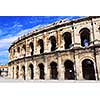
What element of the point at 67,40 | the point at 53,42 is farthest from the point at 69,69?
the point at 53,42

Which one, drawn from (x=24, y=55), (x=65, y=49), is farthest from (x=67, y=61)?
(x=24, y=55)

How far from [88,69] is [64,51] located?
211 cm

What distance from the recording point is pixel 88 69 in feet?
44.9

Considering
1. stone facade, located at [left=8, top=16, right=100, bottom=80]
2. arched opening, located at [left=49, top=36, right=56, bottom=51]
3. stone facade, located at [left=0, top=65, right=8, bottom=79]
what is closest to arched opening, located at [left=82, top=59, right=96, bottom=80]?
stone facade, located at [left=8, top=16, right=100, bottom=80]

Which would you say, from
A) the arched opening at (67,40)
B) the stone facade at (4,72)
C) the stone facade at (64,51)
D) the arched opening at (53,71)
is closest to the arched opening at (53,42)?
the stone facade at (64,51)

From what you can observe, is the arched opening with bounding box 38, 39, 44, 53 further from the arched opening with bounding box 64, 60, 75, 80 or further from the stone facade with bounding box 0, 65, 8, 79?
the stone facade with bounding box 0, 65, 8, 79

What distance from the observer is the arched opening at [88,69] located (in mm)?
13109

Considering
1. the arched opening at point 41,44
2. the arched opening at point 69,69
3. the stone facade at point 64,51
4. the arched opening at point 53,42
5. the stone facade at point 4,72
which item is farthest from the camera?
the stone facade at point 4,72

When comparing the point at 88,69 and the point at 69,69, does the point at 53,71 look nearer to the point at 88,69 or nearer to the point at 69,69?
the point at 69,69

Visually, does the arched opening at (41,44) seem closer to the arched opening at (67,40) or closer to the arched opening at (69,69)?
the arched opening at (67,40)

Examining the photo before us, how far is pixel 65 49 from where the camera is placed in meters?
13.8

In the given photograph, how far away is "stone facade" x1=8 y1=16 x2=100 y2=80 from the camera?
1307 centimetres

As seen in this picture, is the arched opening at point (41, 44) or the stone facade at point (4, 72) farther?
the stone facade at point (4, 72)
